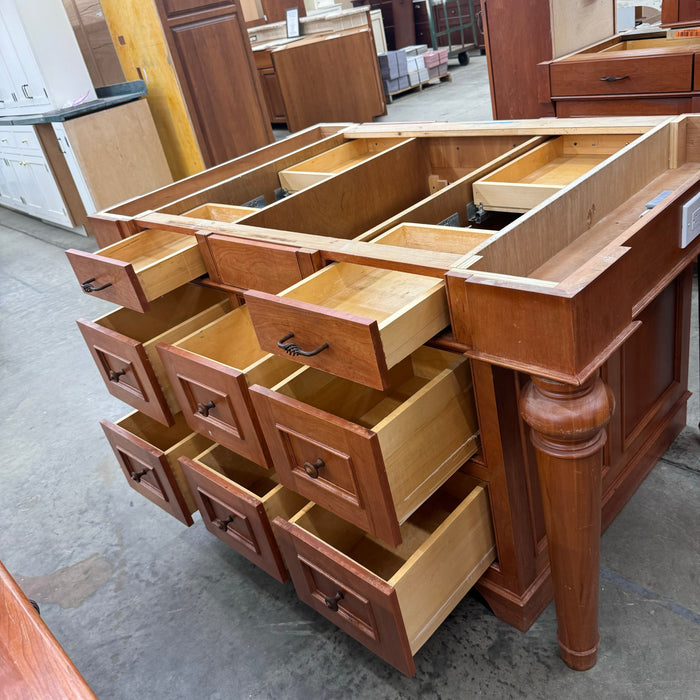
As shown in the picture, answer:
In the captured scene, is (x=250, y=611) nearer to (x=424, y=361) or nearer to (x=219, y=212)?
(x=424, y=361)

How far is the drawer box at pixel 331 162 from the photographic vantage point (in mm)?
1960

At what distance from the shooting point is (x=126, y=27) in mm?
4273

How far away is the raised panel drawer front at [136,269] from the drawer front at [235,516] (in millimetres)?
416

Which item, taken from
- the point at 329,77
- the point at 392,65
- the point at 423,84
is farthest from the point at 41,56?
the point at 423,84

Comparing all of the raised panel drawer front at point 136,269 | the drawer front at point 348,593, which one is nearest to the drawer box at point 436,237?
the raised panel drawer front at point 136,269

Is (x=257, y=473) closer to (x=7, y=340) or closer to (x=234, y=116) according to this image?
(x=7, y=340)

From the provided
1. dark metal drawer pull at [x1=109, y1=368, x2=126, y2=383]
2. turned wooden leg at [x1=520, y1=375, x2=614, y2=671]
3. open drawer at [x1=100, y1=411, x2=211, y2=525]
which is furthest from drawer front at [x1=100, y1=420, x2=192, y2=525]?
turned wooden leg at [x1=520, y1=375, x2=614, y2=671]

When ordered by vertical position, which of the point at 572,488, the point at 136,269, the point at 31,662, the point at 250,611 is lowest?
the point at 250,611

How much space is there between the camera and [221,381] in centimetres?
136

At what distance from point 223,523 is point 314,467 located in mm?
487

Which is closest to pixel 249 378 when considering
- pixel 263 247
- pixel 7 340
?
pixel 263 247

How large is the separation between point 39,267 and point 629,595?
4.38m

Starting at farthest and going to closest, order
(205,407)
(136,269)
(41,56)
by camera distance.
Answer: (41,56)
(136,269)
(205,407)

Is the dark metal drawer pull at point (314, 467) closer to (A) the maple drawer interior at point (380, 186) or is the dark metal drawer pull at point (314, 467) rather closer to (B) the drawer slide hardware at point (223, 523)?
(B) the drawer slide hardware at point (223, 523)
